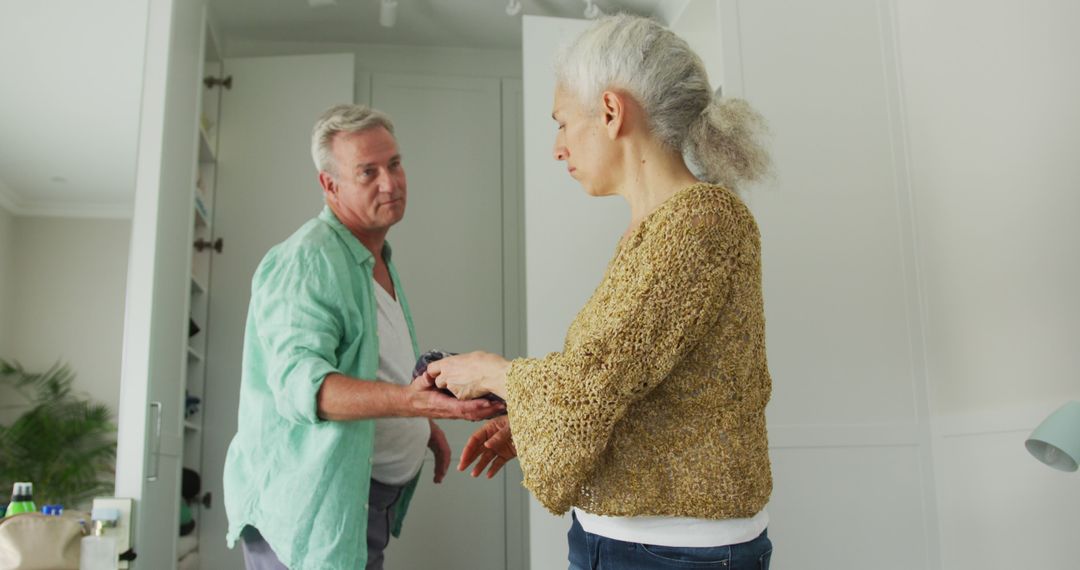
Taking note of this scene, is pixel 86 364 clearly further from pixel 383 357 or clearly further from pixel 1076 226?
pixel 1076 226

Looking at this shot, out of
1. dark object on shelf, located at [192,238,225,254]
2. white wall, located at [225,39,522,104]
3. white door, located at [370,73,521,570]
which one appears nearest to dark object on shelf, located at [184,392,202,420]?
dark object on shelf, located at [192,238,225,254]

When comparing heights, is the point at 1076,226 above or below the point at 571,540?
above

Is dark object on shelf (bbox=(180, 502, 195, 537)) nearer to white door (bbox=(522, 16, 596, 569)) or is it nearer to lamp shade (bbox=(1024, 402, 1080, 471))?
white door (bbox=(522, 16, 596, 569))

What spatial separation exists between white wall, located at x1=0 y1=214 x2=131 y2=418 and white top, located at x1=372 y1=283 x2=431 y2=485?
1.06m

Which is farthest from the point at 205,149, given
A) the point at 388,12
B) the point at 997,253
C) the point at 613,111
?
the point at 997,253

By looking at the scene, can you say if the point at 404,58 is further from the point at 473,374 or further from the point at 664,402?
the point at 664,402

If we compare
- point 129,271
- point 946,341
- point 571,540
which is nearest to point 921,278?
point 946,341

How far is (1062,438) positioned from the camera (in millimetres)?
1714

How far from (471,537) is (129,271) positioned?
→ 1.82m

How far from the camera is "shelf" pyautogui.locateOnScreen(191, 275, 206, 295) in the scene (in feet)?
12.1

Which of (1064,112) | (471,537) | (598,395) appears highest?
(1064,112)

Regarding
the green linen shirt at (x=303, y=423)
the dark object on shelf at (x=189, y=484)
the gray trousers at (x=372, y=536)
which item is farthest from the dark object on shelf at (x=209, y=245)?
the gray trousers at (x=372, y=536)

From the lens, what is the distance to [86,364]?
9.25 ft

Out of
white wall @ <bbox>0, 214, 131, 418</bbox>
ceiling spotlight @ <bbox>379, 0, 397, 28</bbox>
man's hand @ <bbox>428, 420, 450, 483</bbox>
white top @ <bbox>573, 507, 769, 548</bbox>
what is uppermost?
ceiling spotlight @ <bbox>379, 0, 397, 28</bbox>
